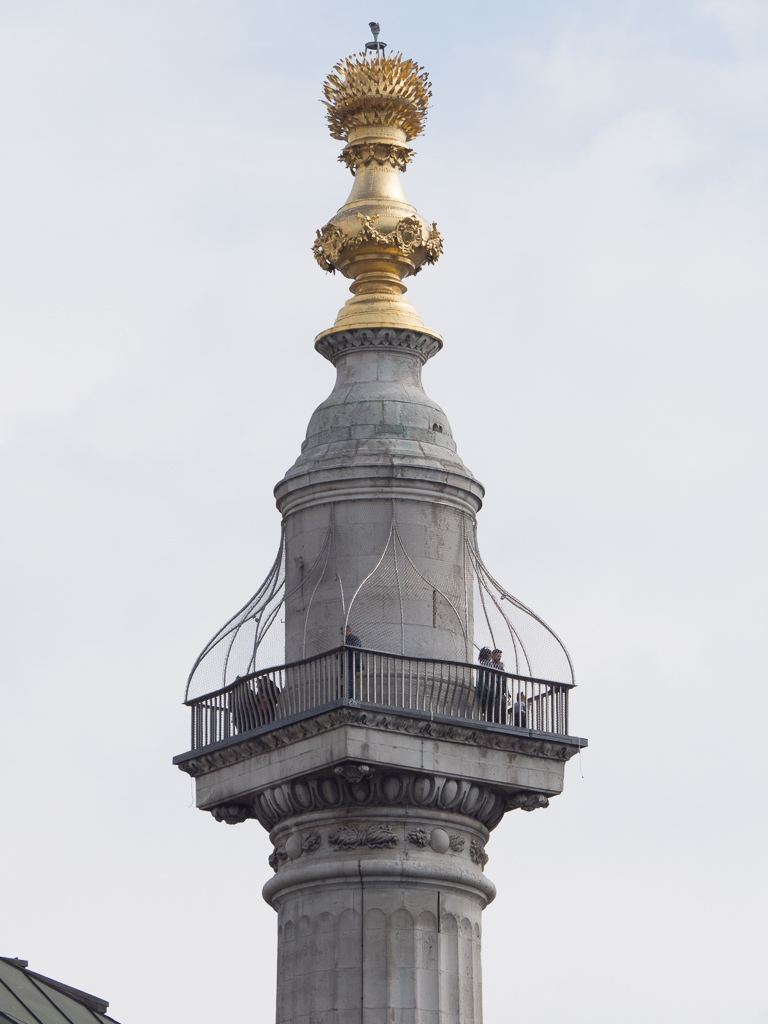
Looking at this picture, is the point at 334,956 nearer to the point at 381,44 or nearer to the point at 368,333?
the point at 368,333

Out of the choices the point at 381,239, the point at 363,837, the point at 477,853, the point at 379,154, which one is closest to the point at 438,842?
the point at 477,853

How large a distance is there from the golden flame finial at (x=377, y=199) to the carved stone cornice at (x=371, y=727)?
9.68m

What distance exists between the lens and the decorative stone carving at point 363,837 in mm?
56281

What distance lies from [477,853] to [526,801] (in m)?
1.45

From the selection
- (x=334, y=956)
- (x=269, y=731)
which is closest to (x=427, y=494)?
(x=269, y=731)

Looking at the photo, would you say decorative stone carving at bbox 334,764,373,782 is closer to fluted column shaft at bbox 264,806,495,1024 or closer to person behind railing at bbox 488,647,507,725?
fluted column shaft at bbox 264,806,495,1024

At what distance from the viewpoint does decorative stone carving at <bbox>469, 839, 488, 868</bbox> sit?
57.5 m

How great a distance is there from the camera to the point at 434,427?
200 ft

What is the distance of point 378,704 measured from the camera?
5606 cm

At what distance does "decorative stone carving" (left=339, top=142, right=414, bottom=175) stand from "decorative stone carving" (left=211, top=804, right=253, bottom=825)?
14.9m

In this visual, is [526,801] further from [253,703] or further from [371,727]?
[253,703]

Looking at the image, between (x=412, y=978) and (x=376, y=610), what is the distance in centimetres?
766

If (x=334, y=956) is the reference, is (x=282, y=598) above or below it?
above

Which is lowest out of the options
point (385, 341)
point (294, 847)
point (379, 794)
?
point (294, 847)
